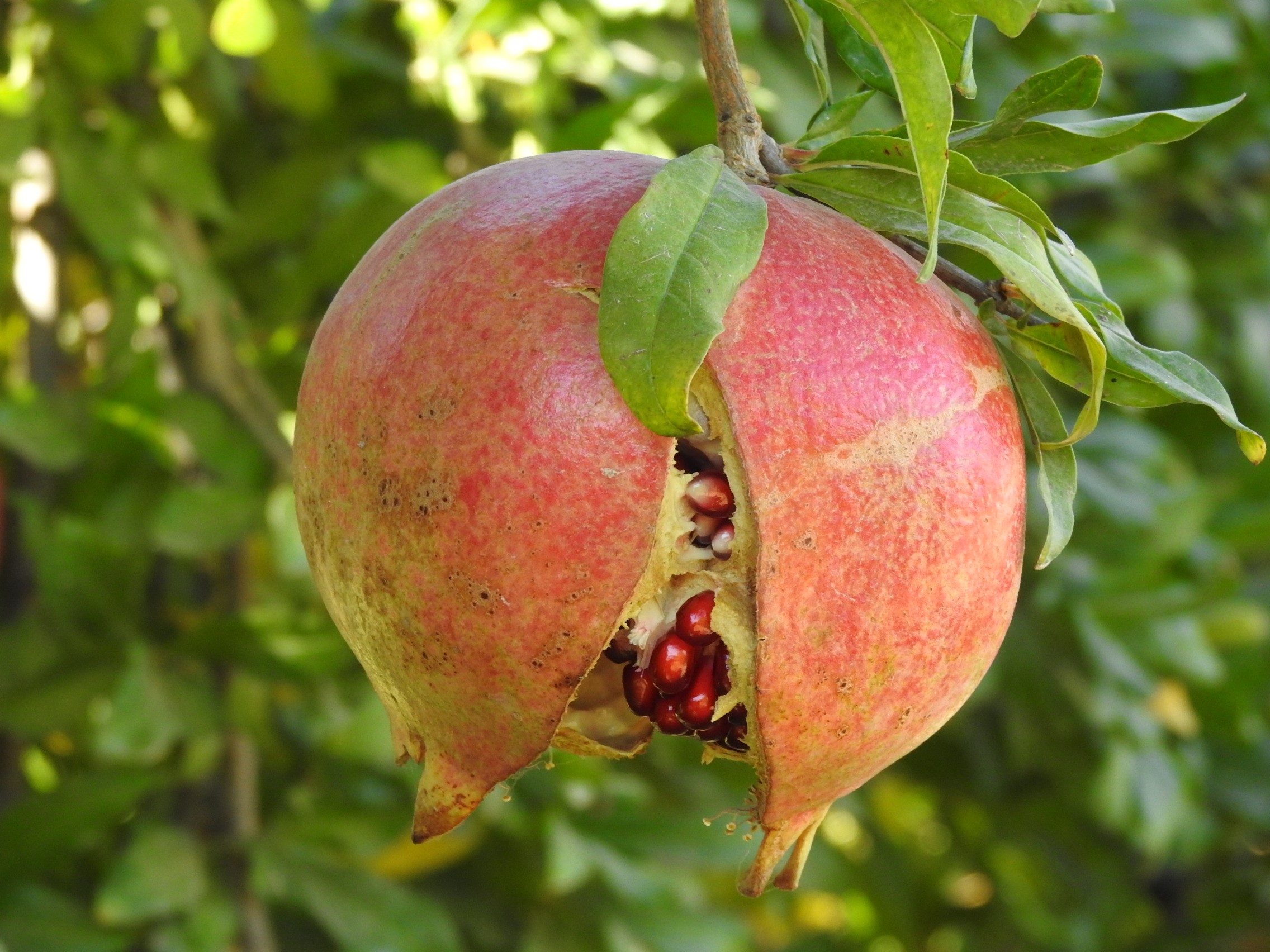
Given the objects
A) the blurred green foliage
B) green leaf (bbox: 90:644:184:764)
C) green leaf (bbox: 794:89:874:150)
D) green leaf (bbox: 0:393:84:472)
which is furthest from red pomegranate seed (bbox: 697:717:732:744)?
green leaf (bbox: 0:393:84:472)

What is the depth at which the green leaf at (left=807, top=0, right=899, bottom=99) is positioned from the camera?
664mm

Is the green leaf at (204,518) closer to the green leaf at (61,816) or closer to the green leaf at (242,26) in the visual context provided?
the green leaf at (61,816)

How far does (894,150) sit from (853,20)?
0.18 feet

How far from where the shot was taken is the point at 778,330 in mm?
540

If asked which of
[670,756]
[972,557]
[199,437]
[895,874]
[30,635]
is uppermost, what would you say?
[972,557]

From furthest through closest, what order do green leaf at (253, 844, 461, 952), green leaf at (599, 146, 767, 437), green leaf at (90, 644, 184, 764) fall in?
green leaf at (253, 844, 461, 952)
green leaf at (90, 644, 184, 764)
green leaf at (599, 146, 767, 437)

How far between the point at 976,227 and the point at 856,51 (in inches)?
6.0

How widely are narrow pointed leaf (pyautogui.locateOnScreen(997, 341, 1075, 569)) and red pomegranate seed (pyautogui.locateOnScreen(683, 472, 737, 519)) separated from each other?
12 centimetres

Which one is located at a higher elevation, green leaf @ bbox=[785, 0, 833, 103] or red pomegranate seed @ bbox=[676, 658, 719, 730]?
green leaf @ bbox=[785, 0, 833, 103]

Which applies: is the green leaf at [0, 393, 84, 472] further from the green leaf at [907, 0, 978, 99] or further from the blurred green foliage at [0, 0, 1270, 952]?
the green leaf at [907, 0, 978, 99]

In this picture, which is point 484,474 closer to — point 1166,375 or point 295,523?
point 1166,375

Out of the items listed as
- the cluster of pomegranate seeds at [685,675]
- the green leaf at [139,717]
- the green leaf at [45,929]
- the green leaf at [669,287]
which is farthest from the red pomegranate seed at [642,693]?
the green leaf at [45,929]

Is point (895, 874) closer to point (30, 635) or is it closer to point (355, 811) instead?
point (355, 811)

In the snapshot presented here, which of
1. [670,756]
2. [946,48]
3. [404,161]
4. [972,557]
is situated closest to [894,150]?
[946,48]
